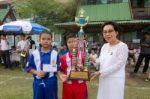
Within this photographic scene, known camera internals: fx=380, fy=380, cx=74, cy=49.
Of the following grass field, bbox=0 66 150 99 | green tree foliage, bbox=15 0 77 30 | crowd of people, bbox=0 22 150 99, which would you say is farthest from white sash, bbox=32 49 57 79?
green tree foliage, bbox=15 0 77 30

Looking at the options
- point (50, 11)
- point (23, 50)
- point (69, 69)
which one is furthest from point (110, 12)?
point (69, 69)

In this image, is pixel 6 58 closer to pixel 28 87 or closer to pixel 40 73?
pixel 28 87

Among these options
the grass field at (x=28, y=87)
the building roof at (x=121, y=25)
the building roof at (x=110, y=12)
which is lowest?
the grass field at (x=28, y=87)

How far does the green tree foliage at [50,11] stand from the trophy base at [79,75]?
25671 mm

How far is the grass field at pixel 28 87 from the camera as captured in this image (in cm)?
935

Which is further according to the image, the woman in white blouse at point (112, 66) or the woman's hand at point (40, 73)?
the woman's hand at point (40, 73)

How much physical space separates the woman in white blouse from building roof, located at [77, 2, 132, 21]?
20067 mm

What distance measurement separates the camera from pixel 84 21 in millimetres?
5660

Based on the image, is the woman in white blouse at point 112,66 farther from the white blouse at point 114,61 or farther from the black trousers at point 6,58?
the black trousers at point 6,58

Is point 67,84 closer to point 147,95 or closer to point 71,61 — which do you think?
point 71,61

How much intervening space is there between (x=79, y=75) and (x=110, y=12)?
807 inches

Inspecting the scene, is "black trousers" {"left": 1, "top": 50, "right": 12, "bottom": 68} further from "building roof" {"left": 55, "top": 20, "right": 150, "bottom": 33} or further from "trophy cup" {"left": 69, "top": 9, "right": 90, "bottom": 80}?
"trophy cup" {"left": 69, "top": 9, "right": 90, "bottom": 80}

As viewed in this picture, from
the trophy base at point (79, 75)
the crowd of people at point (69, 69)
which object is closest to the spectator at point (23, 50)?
the crowd of people at point (69, 69)

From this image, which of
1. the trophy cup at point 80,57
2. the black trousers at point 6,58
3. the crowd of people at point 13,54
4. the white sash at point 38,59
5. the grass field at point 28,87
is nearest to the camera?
the trophy cup at point 80,57
